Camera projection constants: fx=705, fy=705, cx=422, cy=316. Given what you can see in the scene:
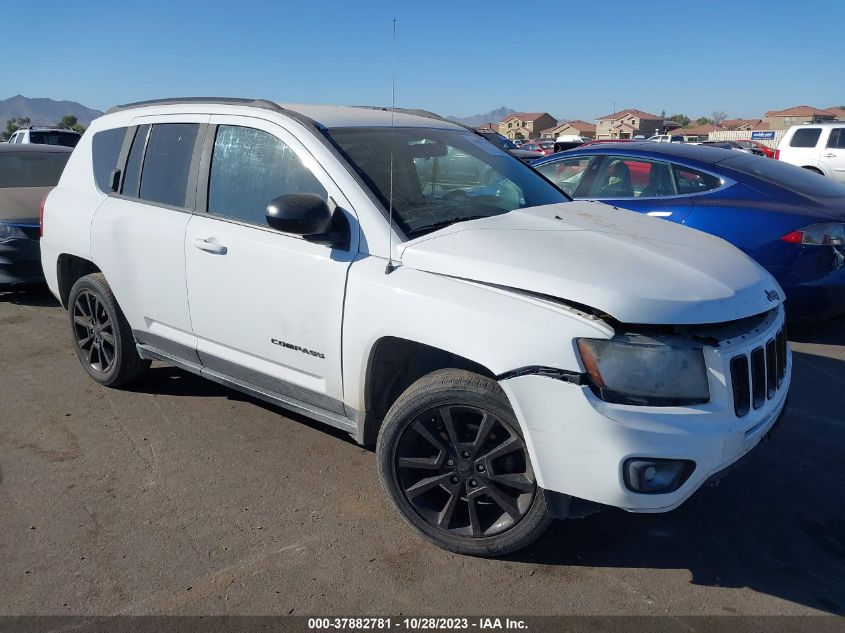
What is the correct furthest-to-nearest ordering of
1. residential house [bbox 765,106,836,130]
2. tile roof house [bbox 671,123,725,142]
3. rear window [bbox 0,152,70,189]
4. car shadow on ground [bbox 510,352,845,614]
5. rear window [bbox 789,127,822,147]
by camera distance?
residential house [bbox 765,106,836,130], tile roof house [bbox 671,123,725,142], rear window [bbox 789,127,822,147], rear window [bbox 0,152,70,189], car shadow on ground [bbox 510,352,845,614]

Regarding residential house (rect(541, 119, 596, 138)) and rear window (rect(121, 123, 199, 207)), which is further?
residential house (rect(541, 119, 596, 138))

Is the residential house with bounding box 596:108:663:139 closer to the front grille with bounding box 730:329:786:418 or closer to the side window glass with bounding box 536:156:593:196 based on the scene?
the side window glass with bounding box 536:156:593:196

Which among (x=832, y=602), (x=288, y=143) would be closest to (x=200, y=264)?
(x=288, y=143)

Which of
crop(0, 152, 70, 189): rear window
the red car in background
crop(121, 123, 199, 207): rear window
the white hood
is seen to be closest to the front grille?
the white hood

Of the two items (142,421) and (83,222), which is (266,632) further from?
(83,222)

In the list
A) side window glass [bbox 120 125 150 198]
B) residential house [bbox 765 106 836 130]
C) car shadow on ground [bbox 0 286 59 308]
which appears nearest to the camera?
side window glass [bbox 120 125 150 198]

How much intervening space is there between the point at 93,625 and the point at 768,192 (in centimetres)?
544

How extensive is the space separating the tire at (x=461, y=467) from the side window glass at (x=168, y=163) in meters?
1.91

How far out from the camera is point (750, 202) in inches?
221

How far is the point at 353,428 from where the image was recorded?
3.26 metres

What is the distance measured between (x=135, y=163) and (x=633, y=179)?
4199mm

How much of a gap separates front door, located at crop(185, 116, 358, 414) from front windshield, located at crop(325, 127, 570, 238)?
233 mm

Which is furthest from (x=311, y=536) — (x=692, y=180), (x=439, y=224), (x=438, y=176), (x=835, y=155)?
(x=835, y=155)

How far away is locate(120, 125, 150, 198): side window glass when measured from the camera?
4.27m
